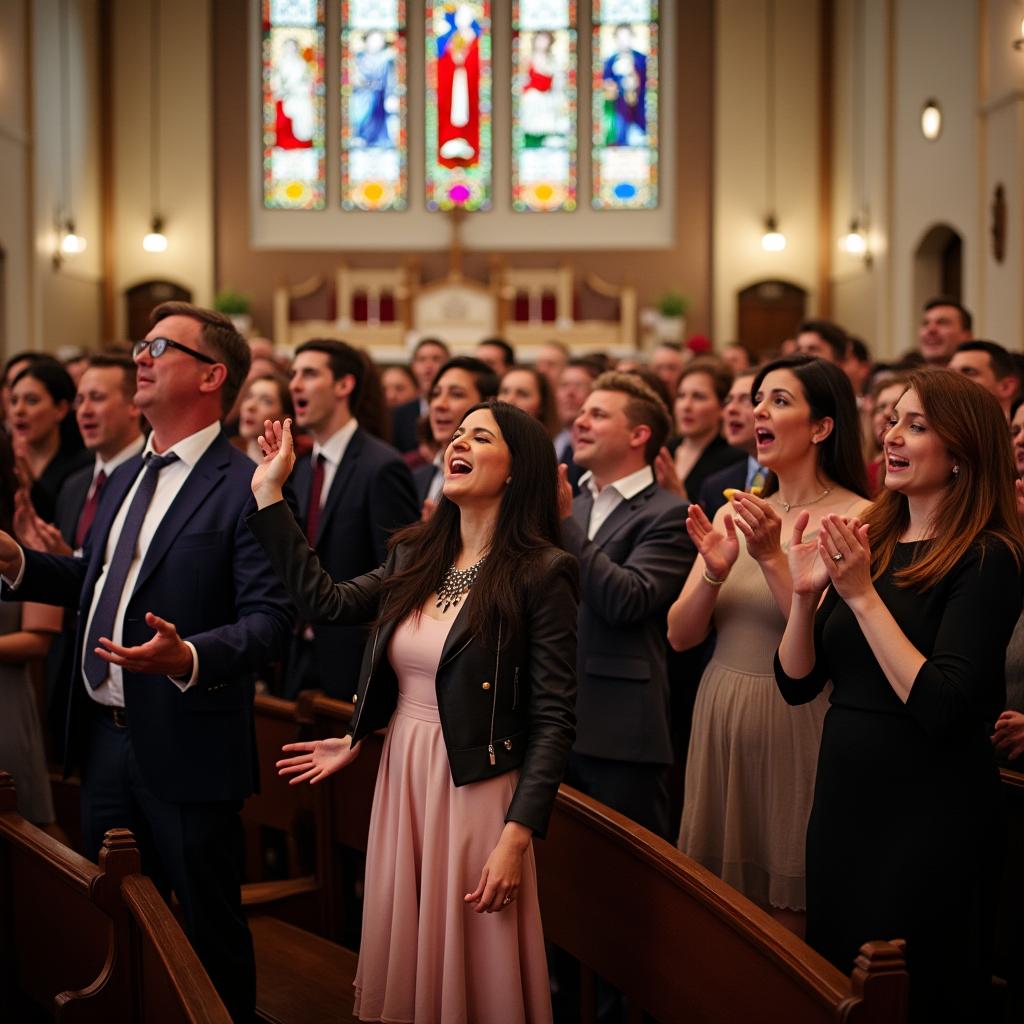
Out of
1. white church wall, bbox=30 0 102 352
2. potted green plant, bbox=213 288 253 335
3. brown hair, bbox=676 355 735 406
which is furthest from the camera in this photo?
potted green plant, bbox=213 288 253 335

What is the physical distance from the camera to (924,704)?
2234 mm

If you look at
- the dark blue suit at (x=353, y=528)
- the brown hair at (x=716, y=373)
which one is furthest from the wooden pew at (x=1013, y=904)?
the brown hair at (x=716, y=373)

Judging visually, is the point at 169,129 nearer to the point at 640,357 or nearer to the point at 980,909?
the point at 640,357

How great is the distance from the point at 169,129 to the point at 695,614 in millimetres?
13860

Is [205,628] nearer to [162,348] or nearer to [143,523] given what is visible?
[143,523]

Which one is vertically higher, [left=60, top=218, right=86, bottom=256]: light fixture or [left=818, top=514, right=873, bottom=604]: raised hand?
[left=60, top=218, right=86, bottom=256]: light fixture

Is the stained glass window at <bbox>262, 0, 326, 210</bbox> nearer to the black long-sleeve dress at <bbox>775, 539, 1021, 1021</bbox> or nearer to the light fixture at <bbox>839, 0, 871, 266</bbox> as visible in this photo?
the light fixture at <bbox>839, 0, 871, 266</bbox>

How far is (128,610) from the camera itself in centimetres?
285

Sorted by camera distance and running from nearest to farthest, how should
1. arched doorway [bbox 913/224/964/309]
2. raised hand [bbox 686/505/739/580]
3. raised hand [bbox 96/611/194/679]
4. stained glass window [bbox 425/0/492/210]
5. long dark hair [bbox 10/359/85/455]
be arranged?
raised hand [bbox 96/611/194/679], raised hand [bbox 686/505/739/580], long dark hair [bbox 10/359/85/455], arched doorway [bbox 913/224/964/309], stained glass window [bbox 425/0/492/210]

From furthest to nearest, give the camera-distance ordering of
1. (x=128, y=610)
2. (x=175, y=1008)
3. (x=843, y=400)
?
(x=843, y=400) → (x=128, y=610) → (x=175, y=1008)

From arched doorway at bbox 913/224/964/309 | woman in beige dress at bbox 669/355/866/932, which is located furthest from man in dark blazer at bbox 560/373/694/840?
arched doorway at bbox 913/224/964/309

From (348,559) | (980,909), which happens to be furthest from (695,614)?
(348,559)

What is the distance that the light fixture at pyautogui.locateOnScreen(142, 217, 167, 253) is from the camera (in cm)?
1528

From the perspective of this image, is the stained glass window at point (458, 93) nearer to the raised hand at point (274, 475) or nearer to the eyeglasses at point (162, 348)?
the eyeglasses at point (162, 348)
